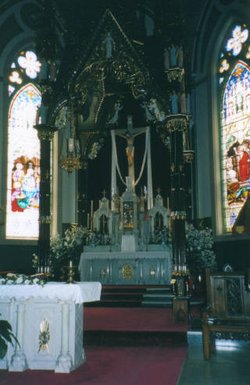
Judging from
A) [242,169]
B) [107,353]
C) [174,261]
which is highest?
[242,169]

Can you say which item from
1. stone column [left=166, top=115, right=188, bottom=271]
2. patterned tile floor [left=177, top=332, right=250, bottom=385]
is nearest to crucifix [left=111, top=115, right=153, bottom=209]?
stone column [left=166, top=115, right=188, bottom=271]

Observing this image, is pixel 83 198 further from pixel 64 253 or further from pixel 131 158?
pixel 64 253

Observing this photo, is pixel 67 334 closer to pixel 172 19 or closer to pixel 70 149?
pixel 70 149

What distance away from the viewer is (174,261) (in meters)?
9.40

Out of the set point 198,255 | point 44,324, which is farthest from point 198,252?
point 44,324

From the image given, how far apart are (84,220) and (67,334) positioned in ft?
27.6

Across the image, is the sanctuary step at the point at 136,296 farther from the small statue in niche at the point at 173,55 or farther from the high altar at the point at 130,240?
the small statue in niche at the point at 173,55

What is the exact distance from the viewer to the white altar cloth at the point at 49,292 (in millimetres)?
5742

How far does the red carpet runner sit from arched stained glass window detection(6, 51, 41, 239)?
6378mm

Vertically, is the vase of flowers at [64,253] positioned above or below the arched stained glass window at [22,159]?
below

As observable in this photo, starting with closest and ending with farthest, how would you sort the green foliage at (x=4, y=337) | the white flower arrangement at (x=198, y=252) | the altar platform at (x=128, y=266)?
the green foliage at (x=4, y=337), the white flower arrangement at (x=198, y=252), the altar platform at (x=128, y=266)

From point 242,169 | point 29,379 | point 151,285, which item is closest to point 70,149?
point 151,285

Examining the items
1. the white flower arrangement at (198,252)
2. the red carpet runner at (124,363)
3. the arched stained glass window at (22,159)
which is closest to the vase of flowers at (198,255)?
the white flower arrangement at (198,252)

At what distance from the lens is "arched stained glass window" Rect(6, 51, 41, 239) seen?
14.8 metres
